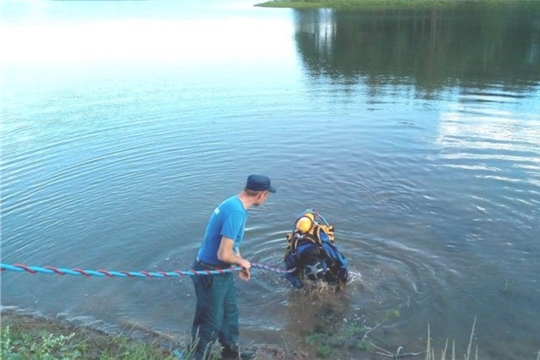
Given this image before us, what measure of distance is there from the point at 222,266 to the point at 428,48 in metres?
24.8

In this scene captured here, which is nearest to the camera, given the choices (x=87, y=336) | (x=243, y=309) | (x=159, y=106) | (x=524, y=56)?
(x=87, y=336)

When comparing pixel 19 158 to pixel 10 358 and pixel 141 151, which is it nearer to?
pixel 141 151

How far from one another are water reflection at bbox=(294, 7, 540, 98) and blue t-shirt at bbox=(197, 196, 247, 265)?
1482 centimetres

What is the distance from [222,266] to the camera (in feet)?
17.8

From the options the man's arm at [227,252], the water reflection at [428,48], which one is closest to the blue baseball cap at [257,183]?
the man's arm at [227,252]

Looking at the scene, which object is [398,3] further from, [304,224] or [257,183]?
[257,183]

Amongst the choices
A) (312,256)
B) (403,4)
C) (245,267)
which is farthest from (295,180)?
(403,4)

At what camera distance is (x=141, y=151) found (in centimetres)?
1373

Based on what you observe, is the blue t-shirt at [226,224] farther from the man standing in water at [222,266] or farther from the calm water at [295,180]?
the calm water at [295,180]

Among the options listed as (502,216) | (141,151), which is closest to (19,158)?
(141,151)

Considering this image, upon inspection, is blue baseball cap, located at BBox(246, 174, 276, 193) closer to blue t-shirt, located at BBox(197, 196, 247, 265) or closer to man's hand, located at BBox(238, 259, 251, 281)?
blue t-shirt, located at BBox(197, 196, 247, 265)

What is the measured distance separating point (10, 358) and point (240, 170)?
314 inches

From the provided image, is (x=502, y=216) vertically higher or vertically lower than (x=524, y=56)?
lower

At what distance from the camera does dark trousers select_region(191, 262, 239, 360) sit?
17.9 ft
